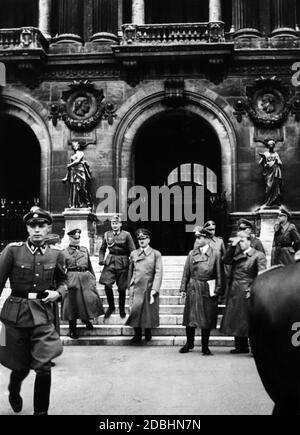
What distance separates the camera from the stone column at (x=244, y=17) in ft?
58.9

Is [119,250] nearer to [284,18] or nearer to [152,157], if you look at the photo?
[284,18]

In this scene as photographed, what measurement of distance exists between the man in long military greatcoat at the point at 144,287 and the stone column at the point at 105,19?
1041 cm

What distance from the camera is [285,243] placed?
11023mm

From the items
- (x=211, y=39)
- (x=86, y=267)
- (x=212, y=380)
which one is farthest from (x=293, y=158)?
(x=212, y=380)

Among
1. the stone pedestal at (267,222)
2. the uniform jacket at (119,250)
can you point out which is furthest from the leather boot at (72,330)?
the stone pedestal at (267,222)

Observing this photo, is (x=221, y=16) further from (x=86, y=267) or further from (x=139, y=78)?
(x=86, y=267)

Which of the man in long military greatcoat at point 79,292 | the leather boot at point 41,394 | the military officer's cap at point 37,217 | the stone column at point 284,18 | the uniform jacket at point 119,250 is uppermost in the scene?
the stone column at point 284,18

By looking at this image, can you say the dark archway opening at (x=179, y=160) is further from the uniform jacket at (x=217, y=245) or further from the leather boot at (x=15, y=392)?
the leather boot at (x=15, y=392)

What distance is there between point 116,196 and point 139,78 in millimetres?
3785

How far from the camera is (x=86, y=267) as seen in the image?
10.0m

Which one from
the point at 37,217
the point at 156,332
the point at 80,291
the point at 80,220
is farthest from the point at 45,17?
the point at 37,217

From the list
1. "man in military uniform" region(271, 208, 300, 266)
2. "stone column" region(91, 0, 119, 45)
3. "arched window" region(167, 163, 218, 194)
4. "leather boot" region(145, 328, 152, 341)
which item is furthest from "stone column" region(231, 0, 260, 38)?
"leather boot" region(145, 328, 152, 341)

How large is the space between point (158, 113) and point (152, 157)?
403 cm

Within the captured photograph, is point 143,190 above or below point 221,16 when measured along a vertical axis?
below
